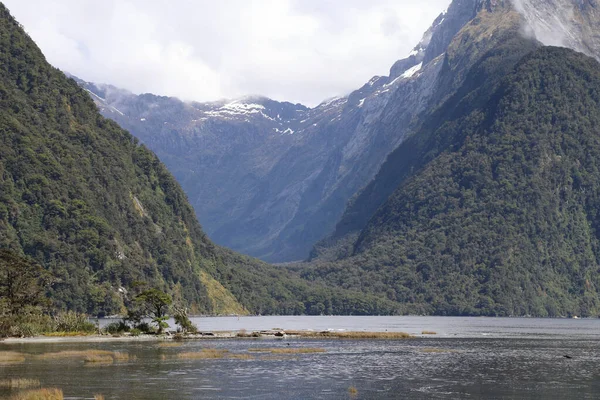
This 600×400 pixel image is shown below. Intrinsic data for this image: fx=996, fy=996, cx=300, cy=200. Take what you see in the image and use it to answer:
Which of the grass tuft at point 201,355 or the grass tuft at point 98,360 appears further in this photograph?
the grass tuft at point 201,355

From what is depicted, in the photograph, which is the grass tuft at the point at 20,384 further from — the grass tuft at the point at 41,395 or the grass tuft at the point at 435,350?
the grass tuft at the point at 435,350

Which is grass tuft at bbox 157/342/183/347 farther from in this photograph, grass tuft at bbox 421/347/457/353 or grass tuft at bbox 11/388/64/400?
grass tuft at bbox 11/388/64/400

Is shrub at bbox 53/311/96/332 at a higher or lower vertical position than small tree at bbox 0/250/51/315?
lower

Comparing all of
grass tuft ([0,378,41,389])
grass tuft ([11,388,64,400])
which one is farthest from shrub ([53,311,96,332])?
grass tuft ([11,388,64,400])

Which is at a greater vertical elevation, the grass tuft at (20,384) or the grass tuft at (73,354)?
the grass tuft at (73,354)

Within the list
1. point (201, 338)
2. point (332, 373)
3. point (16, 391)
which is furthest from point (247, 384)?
point (201, 338)

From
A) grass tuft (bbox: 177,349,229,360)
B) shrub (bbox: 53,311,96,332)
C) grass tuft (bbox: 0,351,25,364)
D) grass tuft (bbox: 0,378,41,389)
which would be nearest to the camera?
grass tuft (bbox: 0,378,41,389)

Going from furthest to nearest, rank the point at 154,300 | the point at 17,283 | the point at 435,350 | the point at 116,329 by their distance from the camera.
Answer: the point at 116,329
the point at 154,300
the point at 17,283
the point at 435,350

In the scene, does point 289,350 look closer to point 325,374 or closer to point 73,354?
point 73,354

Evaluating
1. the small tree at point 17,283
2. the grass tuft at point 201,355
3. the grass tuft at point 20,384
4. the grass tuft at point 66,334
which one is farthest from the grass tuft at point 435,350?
the grass tuft at point 20,384

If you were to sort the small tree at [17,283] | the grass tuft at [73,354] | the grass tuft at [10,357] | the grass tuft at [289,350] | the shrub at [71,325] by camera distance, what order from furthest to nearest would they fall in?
the shrub at [71,325]
the small tree at [17,283]
the grass tuft at [289,350]
the grass tuft at [73,354]
the grass tuft at [10,357]

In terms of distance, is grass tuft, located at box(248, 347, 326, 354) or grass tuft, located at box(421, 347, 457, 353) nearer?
grass tuft, located at box(248, 347, 326, 354)

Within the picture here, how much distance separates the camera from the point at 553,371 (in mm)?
129875

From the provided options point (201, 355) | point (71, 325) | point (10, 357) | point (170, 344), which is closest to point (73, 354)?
point (10, 357)
